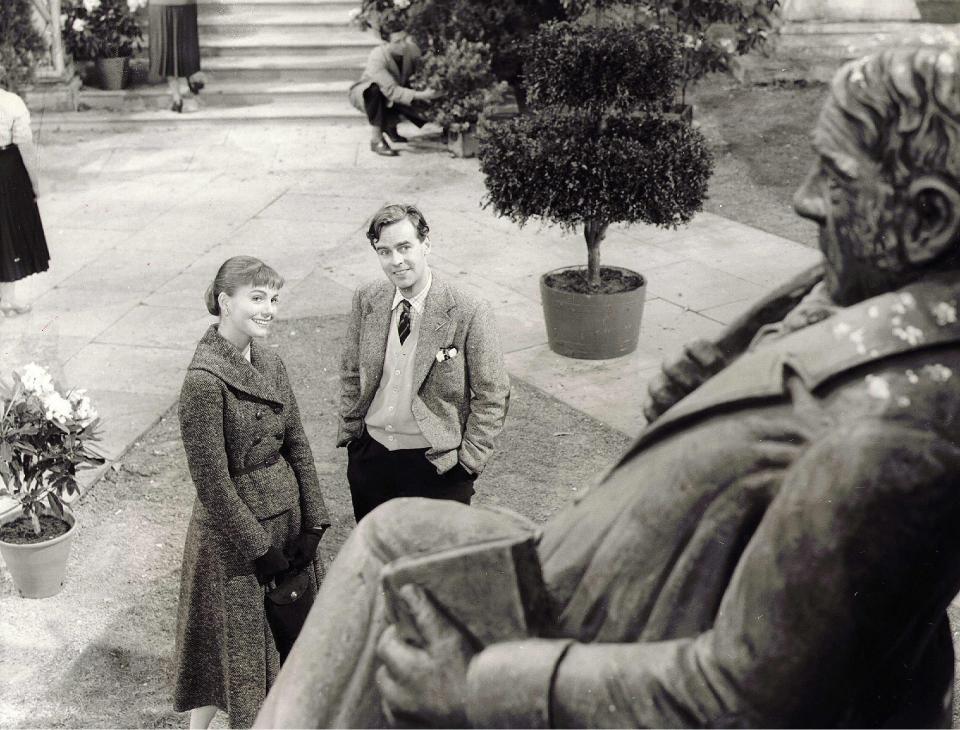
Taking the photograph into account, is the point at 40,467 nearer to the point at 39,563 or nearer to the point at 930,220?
the point at 39,563

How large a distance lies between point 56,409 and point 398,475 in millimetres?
1625

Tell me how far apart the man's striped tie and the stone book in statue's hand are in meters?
2.71

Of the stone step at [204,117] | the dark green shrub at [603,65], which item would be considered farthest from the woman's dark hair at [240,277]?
the stone step at [204,117]

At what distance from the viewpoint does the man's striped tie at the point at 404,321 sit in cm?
473

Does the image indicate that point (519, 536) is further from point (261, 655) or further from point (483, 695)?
point (261, 655)

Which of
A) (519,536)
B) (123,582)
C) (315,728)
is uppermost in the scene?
(519,536)

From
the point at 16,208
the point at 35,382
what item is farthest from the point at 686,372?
the point at 16,208

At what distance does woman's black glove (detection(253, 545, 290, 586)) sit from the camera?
425 cm

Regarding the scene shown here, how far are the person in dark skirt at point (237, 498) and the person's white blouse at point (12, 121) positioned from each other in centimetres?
451

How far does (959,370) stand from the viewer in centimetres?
185

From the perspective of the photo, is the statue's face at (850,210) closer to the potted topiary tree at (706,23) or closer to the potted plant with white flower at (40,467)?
the potted plant with white flower at (40,467)

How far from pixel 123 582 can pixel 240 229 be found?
5.54m

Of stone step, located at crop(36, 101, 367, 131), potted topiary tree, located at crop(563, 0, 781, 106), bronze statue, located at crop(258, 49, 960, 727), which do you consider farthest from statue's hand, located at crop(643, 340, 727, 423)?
stone step, located at crop(36, 101, 367, 131)

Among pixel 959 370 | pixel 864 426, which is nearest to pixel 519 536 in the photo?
pixel 864 426
